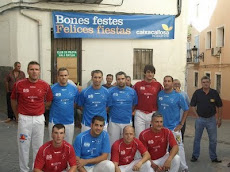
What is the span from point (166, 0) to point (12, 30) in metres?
6.00

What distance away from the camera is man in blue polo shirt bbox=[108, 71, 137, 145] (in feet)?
22.2

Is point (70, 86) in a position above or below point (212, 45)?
below

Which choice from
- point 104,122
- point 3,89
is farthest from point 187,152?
point 3,89

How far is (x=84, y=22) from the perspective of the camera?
1249 cm

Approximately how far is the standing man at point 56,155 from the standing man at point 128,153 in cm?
80

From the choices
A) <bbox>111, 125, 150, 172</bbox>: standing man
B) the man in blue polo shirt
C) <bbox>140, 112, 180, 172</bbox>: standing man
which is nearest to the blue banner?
the man in blue polo shirt

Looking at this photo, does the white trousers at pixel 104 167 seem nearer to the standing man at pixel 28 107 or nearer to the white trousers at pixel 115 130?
the standing man at pixel 28 107

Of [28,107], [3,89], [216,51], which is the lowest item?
[3,89]

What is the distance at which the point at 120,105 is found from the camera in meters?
6.79

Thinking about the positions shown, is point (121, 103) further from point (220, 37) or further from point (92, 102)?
point (220, 37)

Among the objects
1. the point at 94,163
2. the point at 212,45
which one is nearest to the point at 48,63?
the point at 94,163

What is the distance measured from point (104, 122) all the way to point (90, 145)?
529mm

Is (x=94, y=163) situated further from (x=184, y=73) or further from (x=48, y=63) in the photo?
(x=184, y=73)

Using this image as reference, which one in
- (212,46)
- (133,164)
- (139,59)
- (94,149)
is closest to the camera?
(94,149)
